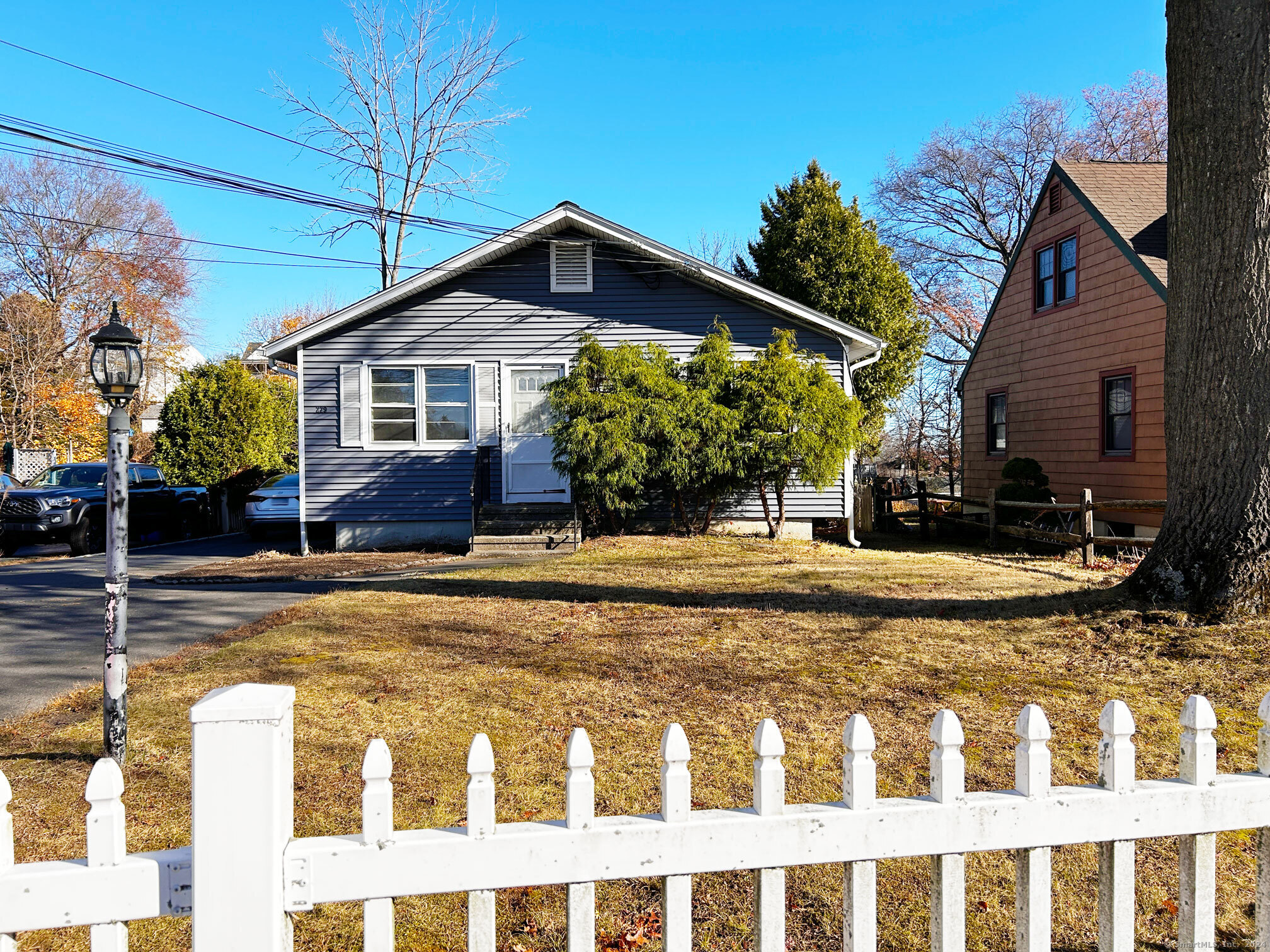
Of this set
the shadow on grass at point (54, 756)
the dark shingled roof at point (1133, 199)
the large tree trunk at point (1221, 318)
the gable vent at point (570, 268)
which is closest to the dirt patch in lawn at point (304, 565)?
the gable vent at point (570, 268)

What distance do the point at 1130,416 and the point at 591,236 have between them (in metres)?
9.69

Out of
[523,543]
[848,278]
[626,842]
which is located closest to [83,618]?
[523,543]

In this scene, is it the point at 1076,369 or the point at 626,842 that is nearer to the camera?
the point at 626,842

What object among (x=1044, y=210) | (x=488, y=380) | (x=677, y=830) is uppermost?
(x=1044, y=210)

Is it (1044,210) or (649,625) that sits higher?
(1044,210)

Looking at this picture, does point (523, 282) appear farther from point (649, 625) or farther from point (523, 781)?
point (523, 781)

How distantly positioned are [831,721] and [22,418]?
92.2ft

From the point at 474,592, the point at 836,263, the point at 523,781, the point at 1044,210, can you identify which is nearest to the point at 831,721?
the point at 523,781

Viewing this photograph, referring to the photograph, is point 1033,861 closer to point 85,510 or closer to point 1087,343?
point 1087,343

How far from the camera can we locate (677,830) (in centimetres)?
177

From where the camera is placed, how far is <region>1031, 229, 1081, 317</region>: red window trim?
49.5 feet

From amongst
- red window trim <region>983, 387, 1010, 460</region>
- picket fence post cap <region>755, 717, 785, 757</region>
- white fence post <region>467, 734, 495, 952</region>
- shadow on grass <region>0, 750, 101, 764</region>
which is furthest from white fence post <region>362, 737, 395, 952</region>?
red window trim <region>983, 387, 1010, 460</region>

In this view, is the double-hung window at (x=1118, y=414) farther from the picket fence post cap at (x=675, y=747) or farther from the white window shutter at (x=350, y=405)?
the picket fence post cap at (x=675, y=747)

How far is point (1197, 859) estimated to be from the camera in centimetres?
198
